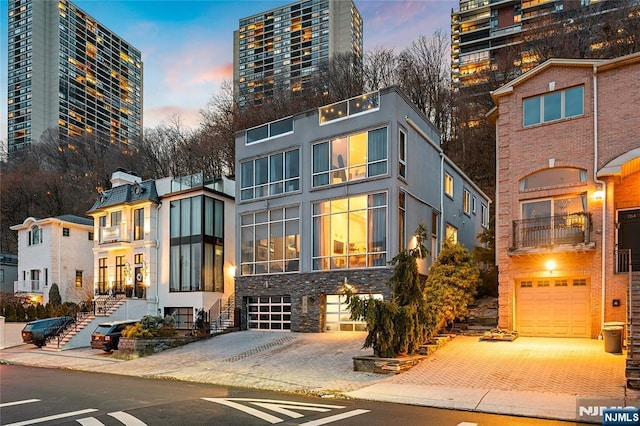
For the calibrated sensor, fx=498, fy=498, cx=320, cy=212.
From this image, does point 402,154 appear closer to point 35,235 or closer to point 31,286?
point 31,286

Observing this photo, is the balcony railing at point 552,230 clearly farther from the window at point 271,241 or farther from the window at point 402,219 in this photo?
Result: the window at point 271,241

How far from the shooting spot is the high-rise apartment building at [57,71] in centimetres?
10269

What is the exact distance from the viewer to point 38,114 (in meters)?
104

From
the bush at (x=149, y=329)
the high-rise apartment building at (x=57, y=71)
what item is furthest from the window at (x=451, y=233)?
the high-rise apartment building at (x=57, y=71)

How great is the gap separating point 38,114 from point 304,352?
107134 mm

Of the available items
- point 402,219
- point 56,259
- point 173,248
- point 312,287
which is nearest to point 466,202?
point 402,219

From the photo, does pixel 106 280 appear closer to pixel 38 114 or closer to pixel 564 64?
pixel 564 64

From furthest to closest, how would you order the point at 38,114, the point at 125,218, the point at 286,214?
the point at 38,114 < the point at 125,218 < the point at 286,214

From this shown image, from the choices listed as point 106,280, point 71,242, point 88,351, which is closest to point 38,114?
point 71,242

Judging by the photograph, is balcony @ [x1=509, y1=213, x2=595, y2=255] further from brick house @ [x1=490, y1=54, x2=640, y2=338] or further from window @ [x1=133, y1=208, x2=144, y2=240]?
window @ [x1=133, y1=208, x2=144, y2=240]

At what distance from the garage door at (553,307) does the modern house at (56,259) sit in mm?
27513

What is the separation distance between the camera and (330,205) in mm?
→ 22766

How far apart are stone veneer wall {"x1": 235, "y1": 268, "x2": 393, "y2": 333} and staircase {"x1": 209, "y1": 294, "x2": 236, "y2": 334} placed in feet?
3.22

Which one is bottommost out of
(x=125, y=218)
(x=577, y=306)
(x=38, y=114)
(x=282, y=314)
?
(x=282, y=314)
